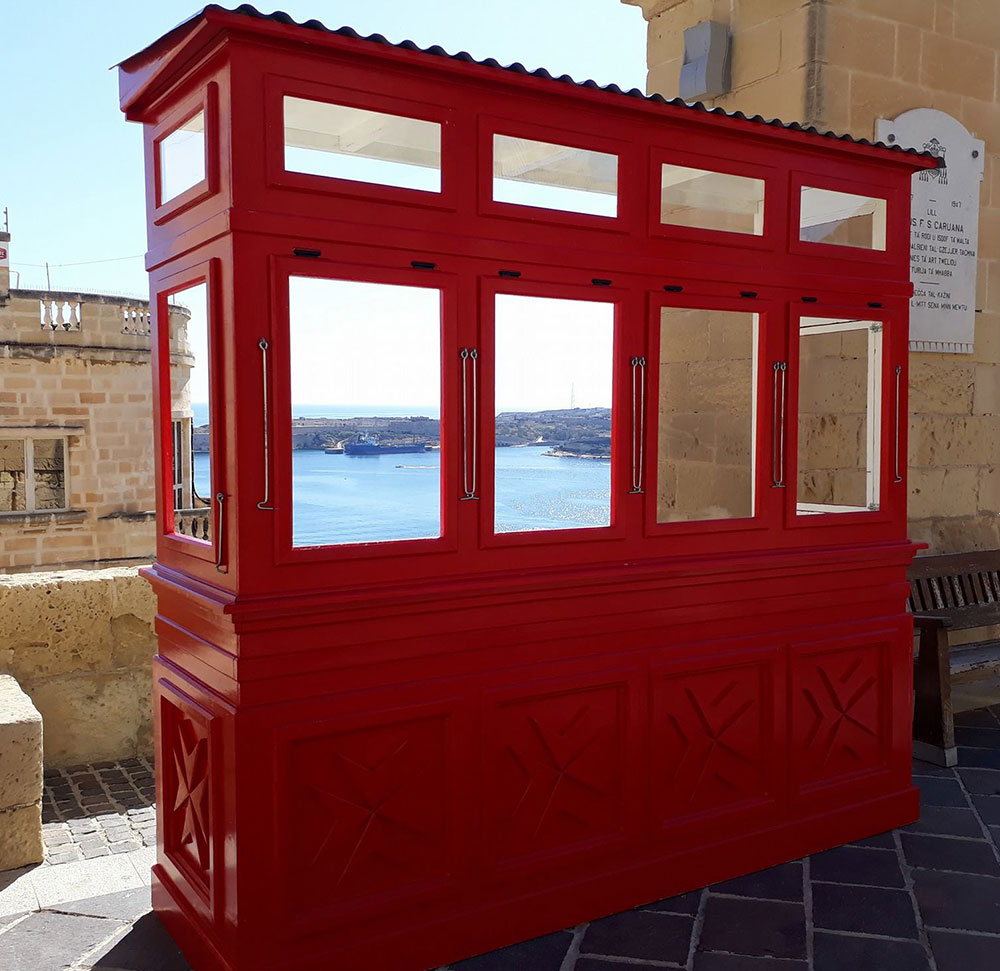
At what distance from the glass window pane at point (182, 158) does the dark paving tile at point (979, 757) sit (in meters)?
4.19

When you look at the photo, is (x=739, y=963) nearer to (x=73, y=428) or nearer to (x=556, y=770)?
(x=556, y=770)

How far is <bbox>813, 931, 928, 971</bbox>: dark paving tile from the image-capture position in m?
3.05

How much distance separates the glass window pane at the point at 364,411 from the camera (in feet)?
9.25

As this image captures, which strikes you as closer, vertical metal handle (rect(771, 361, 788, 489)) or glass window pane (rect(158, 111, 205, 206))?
glass window pane (rect(158, 111, 205, 206))

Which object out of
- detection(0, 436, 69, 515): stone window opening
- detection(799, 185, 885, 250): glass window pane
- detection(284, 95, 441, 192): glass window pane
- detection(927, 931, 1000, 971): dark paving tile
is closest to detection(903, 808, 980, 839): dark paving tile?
detection(927, 931, 1000, 971): dark paving tile

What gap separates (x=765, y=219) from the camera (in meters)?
3.66

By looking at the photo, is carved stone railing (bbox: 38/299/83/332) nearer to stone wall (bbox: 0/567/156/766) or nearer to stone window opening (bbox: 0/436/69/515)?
stone window opening (bbox: 0/436/69/515)

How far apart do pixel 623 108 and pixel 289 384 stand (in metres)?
1.44

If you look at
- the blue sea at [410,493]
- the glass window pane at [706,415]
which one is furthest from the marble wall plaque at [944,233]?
the blue sea at [410,493]

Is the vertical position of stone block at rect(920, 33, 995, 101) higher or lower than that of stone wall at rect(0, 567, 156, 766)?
higher

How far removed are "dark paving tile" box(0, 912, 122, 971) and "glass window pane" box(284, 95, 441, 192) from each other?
2423 mm

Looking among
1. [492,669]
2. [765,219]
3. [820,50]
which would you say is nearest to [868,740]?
[492,669]

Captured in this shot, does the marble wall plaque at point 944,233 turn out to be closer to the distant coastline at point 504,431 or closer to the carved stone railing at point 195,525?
the distant coastline at point 504,431

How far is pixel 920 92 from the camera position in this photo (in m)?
5.39
